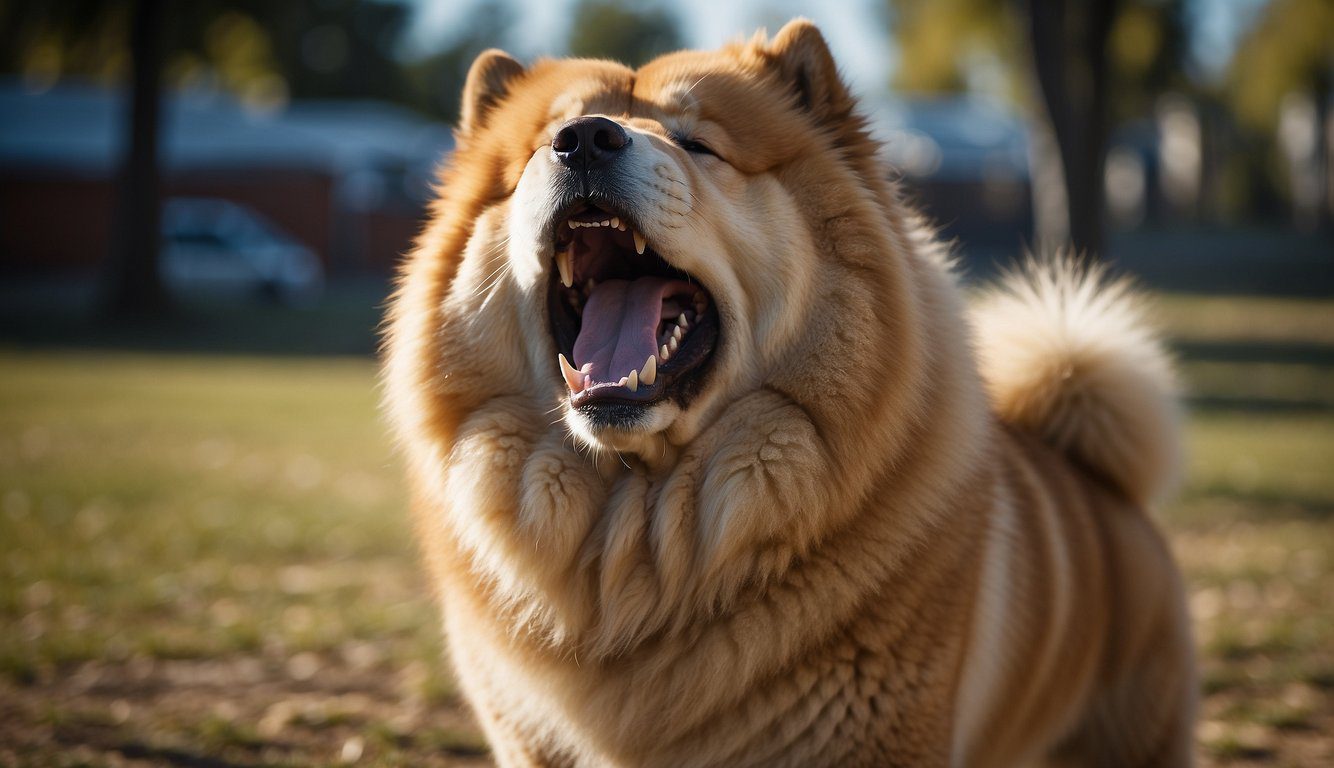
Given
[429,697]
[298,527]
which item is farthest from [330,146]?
[429,697]

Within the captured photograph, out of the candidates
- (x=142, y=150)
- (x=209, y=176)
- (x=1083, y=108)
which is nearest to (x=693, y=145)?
(x=1083, y=108)

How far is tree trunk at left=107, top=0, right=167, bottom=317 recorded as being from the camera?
18.6 m

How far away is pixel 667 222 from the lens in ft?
8.77

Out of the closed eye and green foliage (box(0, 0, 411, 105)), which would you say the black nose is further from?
green foliage (box(0, 0, 411, 105))

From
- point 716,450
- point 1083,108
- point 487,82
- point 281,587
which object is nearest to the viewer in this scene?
point 716,450

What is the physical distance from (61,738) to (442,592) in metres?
1.74

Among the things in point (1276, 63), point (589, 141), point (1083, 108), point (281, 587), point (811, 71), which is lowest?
point (281, 587)

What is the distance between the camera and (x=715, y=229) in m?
2.79

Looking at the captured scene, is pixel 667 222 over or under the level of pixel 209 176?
over

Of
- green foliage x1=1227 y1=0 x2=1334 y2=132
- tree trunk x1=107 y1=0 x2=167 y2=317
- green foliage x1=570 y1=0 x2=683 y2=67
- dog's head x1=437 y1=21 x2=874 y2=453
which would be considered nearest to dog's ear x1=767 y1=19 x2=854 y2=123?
dog's head x1=437 y1=21 x2=874 y2=453

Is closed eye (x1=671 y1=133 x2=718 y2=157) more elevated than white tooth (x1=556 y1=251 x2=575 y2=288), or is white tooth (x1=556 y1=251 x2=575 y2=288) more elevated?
closed eye (x1=671 y1=133 x2=718 y2=157)

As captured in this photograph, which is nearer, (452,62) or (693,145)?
(693,145)

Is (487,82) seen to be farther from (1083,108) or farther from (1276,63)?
(1276,63)

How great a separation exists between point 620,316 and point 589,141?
0.49 metres
